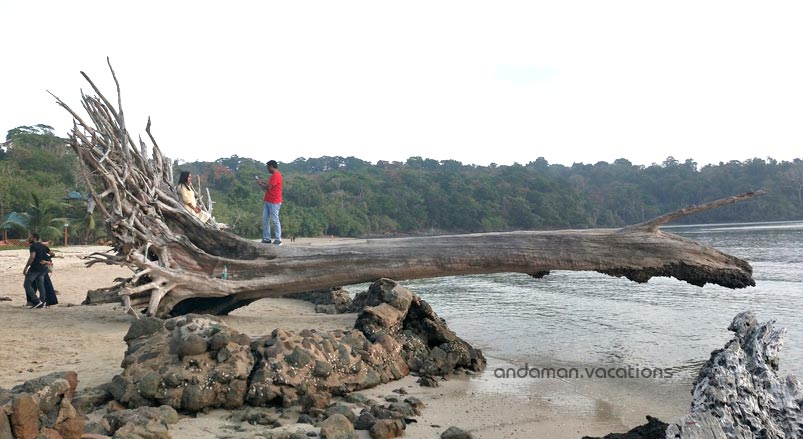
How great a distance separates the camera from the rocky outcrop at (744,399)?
263 centimetres

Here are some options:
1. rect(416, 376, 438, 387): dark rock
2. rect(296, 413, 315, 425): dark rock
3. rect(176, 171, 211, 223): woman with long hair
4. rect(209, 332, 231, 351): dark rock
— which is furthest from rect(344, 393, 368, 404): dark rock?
rect(176, 171, 211, 223): woman with long hair

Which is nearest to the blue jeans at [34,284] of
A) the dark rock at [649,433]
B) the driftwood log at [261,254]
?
the driftwood log at [261,254]

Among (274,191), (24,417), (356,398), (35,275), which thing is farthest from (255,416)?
(35,275)

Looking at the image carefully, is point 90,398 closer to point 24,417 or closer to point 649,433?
point 24,417

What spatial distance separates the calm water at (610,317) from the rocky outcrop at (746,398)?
3.16m

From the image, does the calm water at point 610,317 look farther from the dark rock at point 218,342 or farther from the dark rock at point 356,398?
the dark rock at point 218,342

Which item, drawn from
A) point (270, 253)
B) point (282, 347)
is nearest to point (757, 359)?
point (282, 347)

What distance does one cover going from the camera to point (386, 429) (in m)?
3.83

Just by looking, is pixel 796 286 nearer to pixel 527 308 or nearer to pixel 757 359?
pixel 527 308

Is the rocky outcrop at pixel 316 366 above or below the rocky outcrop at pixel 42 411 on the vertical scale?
below

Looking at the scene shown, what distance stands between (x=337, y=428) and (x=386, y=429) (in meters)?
0.38

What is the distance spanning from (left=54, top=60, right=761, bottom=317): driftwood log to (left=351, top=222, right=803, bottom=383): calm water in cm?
123

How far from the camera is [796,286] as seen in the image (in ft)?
45.8

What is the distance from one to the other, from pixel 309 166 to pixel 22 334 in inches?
3657
